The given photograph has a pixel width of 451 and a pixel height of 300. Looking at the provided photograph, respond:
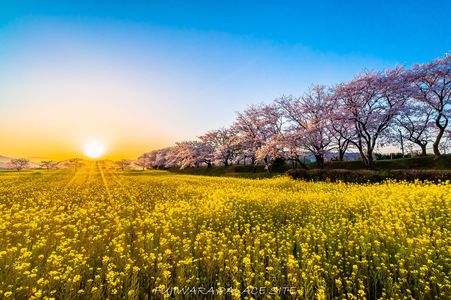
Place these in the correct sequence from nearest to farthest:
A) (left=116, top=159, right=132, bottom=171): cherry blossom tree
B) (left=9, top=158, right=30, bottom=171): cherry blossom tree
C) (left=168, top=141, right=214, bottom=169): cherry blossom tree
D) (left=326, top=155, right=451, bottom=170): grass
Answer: (left=326, top=155, right=451, bottom=170): grass, (left=168, top=141, right=214, bottom=169): cherry blossom tree, (left=9, top=158, right=30, bottom=171): cherry blossom tree, (left=116, top=159, right=132, bottom=171): cherry blossom tree

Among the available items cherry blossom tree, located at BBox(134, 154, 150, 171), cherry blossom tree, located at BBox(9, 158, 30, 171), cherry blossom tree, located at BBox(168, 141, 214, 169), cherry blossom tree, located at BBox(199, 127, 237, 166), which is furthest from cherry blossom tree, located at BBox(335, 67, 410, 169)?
cherry blossom tree, located at BBox(9, 158, 30, 171)

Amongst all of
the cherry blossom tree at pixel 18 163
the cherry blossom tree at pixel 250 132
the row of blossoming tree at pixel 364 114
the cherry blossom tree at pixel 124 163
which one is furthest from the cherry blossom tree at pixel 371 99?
the cherry blossom tree at pixel 18 163

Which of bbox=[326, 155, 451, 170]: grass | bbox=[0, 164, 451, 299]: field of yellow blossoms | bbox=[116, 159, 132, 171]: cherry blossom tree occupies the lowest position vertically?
bbox=[0, 164, 451, 299]: field of yellow blossoms

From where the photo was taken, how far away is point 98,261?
587 centimetres

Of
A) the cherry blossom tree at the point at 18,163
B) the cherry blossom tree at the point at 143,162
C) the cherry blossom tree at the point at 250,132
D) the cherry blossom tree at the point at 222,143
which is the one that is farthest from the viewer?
the cherry blossom tree at the point at 143,162

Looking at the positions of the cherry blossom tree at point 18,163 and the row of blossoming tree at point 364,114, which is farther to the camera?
the cherry blossom tree at point 18,163

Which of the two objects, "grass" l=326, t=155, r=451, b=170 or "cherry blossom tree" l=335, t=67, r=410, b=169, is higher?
"cherry blossom tree" l=335, t=67, r=410, b=169

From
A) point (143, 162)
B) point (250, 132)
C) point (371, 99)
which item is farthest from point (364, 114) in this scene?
point (143, 162)

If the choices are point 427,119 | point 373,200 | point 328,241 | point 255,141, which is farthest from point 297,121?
point 328,241

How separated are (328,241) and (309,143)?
2962 centimetres

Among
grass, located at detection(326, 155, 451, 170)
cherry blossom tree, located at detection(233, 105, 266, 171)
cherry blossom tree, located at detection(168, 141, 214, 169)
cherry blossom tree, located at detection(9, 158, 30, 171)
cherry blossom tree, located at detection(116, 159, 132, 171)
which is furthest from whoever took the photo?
cherry blossom tree, located at detection(116, 159, 132, 171)

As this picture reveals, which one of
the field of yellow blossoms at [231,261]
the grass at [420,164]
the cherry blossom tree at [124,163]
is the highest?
the cherry blossom tree at [124,163]

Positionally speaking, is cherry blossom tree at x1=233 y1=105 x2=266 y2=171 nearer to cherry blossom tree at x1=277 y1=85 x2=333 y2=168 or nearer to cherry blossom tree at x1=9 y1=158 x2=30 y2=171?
cherry blossom tree at x1=277 y1=85 x2=333 y2=168

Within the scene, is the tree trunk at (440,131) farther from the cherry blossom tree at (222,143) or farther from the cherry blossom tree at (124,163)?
the cherry blossom tree at (124,163)
